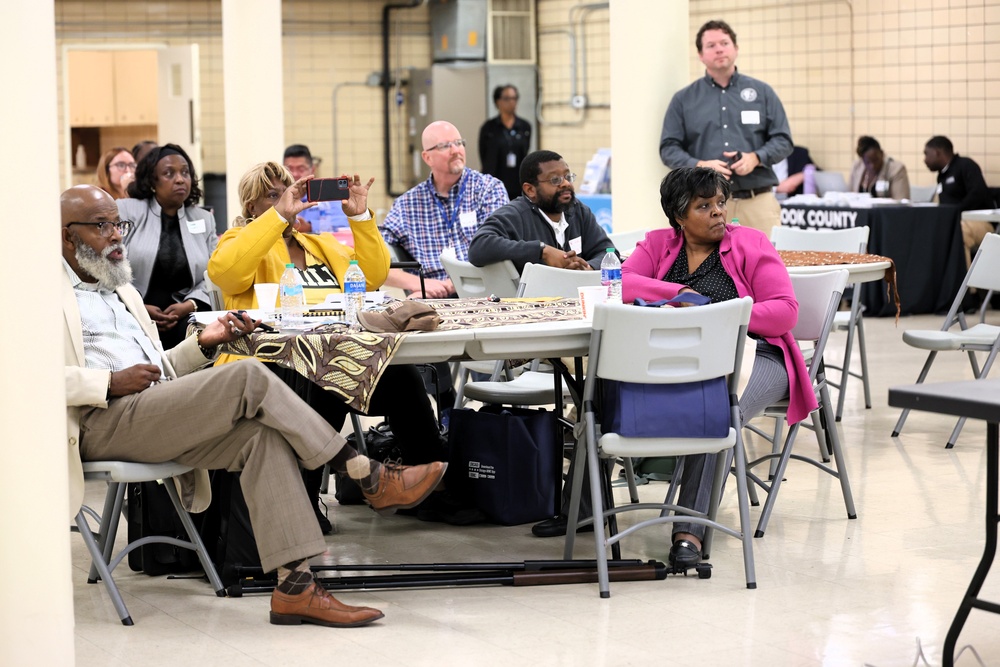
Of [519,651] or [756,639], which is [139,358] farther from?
[756,639]

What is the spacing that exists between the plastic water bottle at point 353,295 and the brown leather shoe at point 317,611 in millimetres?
833

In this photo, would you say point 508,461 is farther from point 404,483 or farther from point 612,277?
point 404,483

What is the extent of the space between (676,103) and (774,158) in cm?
63

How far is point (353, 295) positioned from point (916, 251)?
6805 mm

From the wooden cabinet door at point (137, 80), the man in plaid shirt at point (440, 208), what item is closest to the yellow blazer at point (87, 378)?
the man in plaid shirt at point (440, 208)

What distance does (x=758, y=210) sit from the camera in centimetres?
714

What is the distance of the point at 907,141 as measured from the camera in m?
11.2

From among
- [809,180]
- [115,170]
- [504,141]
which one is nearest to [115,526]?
[115,170]

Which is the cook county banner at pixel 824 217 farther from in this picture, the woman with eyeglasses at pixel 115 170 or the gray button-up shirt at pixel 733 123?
the woman with eyeglasses at pixel 115 170

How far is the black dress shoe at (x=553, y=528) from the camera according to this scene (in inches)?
181

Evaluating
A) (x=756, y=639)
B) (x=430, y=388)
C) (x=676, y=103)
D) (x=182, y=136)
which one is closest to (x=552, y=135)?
(x=182, y=136)

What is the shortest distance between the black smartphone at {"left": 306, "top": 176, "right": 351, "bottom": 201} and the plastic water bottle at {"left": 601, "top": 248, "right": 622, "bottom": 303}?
96cm

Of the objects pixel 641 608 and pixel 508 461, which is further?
pixel 508 461

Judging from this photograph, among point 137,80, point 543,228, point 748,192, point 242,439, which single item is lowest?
point 242,439
